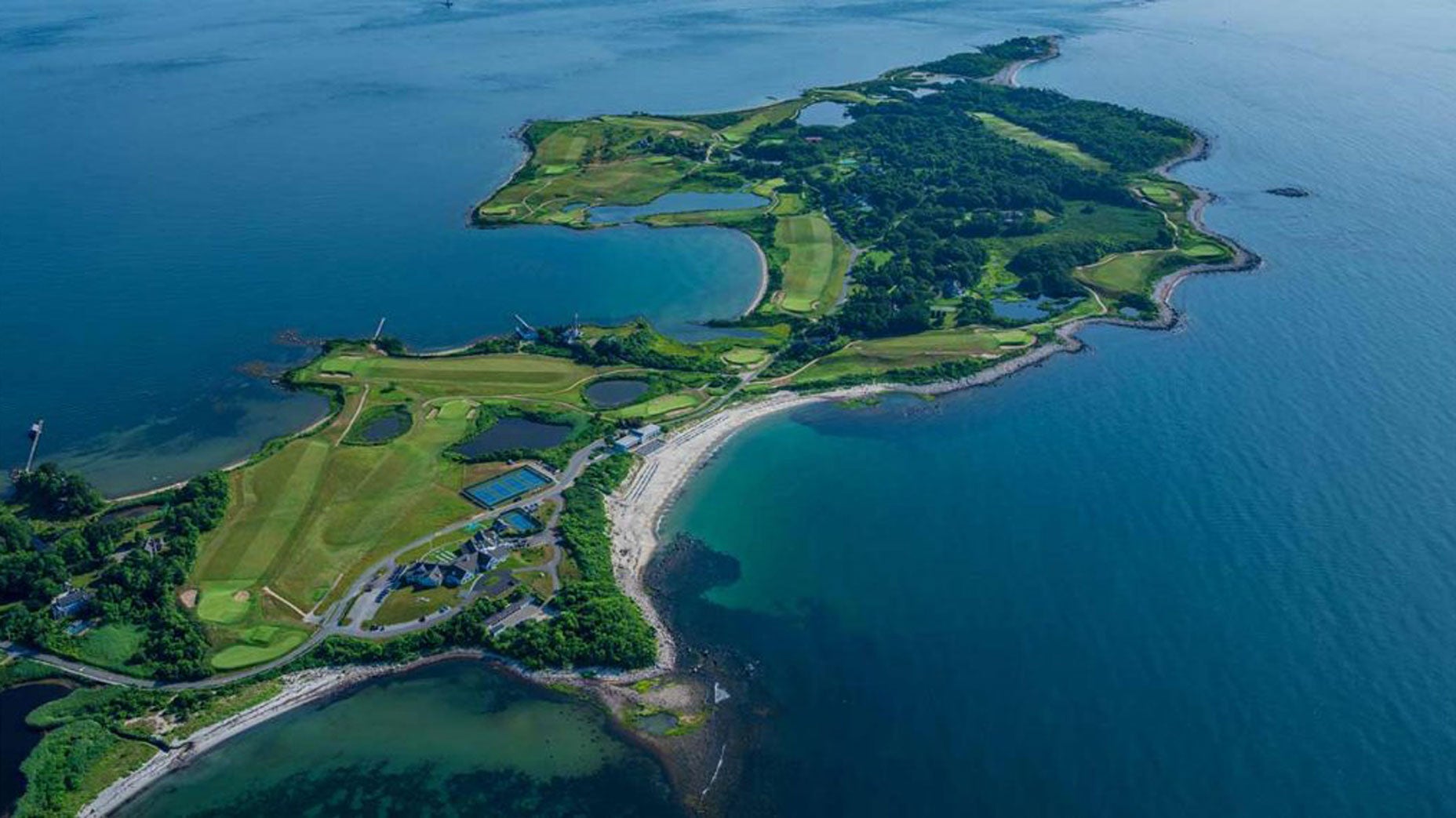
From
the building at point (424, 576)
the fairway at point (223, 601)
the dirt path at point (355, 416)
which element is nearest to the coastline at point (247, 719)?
the building at point (424, 576)

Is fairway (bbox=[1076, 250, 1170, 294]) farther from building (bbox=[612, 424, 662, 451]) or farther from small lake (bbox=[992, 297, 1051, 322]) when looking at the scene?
building (bbox=[612, 424, 662, 451])

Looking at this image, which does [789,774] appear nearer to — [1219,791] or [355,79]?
[1219,791]

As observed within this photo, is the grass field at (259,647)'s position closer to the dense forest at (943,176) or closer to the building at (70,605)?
the building at (70,605)

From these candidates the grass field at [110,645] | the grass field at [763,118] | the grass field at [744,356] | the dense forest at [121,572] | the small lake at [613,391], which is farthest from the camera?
the grass field at [763,118]

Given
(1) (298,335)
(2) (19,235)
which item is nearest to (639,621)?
(1) (298,335)

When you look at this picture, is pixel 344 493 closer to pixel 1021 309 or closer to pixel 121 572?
pixel 121 572

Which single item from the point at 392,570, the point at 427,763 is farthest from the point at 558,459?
the point at 427,763

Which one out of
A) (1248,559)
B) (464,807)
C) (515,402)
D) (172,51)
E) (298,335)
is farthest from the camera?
(172,51)
